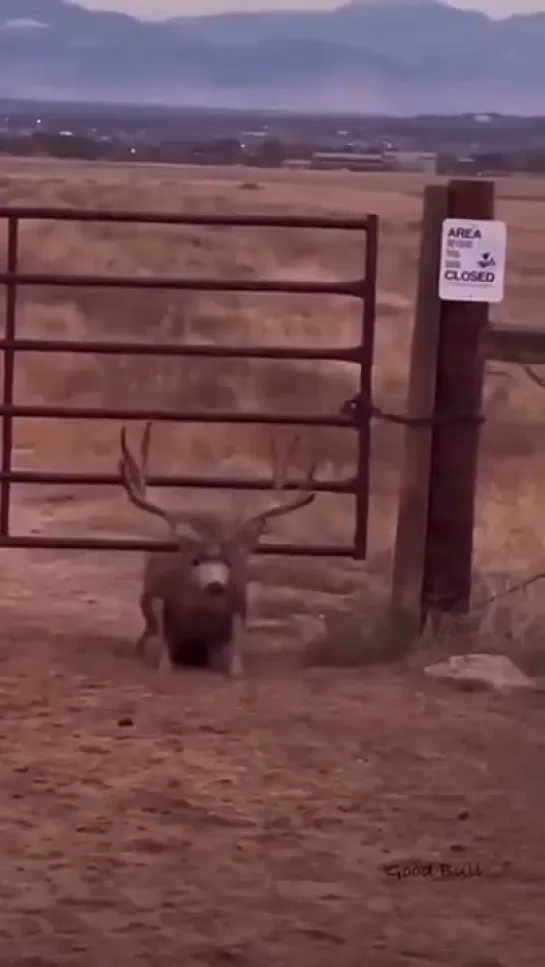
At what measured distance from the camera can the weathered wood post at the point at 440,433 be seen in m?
4.53

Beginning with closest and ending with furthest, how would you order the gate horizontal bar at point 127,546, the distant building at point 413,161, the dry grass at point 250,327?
the gate horizontal bar at point 127,546, the distant building at point 413,161, the dry grass at point 250,327

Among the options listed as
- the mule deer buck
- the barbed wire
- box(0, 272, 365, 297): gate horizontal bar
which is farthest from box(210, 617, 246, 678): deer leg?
box(0, 272, 365, 297): gate horizontal bar

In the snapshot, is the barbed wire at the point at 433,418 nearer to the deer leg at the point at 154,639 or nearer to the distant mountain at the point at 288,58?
the deer leg at the point at 154,639

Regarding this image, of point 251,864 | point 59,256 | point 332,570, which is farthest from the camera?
point 59,256

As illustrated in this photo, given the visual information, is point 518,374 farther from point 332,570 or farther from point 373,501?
point 332,570

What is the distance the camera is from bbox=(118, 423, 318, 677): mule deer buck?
14.3 ft

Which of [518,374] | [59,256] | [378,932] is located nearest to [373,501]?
[518,374]

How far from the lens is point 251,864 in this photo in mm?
3141

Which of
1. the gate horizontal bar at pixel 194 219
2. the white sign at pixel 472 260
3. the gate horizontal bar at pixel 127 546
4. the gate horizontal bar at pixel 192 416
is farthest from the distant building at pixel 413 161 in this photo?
the gate horizontal bar at pixel 127 546

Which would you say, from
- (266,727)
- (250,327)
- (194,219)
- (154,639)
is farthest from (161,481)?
(250,327)

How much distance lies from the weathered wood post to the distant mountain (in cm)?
107

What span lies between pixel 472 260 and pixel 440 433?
443 millimetres

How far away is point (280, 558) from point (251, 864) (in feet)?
8.15

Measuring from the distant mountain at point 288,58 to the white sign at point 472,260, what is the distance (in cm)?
109
